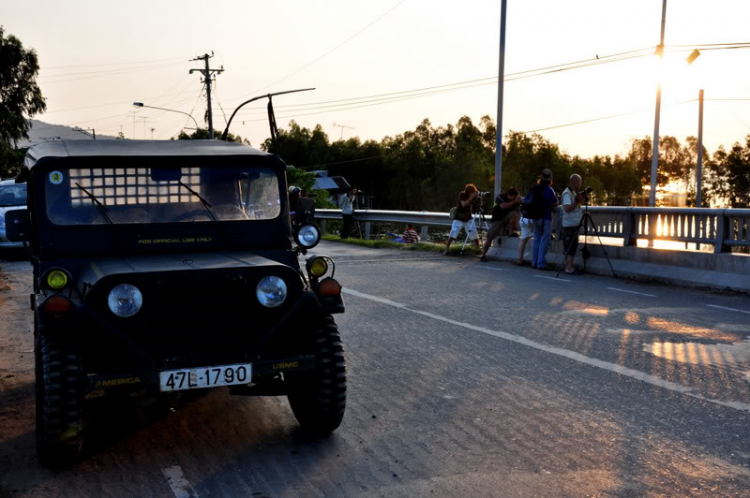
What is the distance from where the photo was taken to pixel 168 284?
4.70m

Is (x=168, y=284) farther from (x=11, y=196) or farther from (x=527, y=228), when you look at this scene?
(x=11, y=196)

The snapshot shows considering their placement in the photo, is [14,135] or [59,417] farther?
[14,135]

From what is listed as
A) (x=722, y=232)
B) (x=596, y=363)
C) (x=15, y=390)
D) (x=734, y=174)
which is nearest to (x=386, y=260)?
(x=722, y=232)

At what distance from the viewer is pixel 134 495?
13.8 ft

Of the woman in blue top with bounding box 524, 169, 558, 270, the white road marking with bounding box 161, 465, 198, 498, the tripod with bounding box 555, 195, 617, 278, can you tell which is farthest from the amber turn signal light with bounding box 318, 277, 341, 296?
the woman in blue top with bounding box 524, 169, 558, 270

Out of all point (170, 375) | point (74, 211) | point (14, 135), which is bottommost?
point (170, 375)

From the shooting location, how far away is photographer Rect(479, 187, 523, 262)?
1827 centimetres

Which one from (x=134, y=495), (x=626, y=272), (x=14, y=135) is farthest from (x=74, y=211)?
(x=14, y=135)

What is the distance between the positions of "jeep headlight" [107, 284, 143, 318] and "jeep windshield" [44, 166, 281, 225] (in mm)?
1167

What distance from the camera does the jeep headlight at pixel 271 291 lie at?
4852 millimetres

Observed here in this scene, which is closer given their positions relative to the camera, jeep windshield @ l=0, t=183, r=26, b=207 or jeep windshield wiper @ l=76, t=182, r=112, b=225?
jeep windshield wiper @ l=76, t=182, r=112, b=225

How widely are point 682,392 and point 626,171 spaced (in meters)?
142

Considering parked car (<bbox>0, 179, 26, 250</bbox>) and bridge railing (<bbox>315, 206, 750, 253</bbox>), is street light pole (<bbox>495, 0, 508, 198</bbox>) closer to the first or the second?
bridge railing (<bbox>315, 206, 750, 253</bbox>)

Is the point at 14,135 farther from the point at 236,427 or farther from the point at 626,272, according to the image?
the point at 236,427
